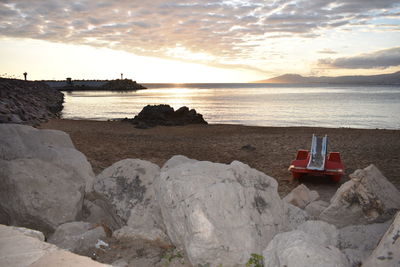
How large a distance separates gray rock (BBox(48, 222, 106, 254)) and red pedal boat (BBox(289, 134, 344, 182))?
756 cm

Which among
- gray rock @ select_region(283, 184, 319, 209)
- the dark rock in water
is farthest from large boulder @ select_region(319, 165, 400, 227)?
the dark rock in water

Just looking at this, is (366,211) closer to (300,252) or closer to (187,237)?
(300,252)

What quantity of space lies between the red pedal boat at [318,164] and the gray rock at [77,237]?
24.8 feet

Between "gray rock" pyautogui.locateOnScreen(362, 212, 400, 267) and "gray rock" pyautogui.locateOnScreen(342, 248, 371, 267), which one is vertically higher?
"gray rock" pyautogui.locateOnScreen(362, 212, 400, 267)

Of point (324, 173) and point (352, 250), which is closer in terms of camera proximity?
point (352, 250)

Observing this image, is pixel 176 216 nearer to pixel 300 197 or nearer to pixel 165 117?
pixel 300 197

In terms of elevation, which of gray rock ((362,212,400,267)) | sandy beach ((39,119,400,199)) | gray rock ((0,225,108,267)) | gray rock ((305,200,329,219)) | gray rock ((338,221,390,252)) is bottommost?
sandy beach ((39,119,400,199))

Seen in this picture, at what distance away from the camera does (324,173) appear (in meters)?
10.3

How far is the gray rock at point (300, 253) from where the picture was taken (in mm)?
3143

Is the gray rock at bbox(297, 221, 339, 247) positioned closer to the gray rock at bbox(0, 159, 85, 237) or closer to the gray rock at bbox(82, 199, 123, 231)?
the gray rock at bbox(82, 199, 123, 231)

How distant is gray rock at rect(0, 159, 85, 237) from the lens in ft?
16.3

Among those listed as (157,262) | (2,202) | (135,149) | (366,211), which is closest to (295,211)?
(366,211)

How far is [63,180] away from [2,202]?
3.10ft

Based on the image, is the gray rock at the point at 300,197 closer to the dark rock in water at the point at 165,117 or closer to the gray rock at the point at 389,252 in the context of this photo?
the gray rock at the point at 389,252
